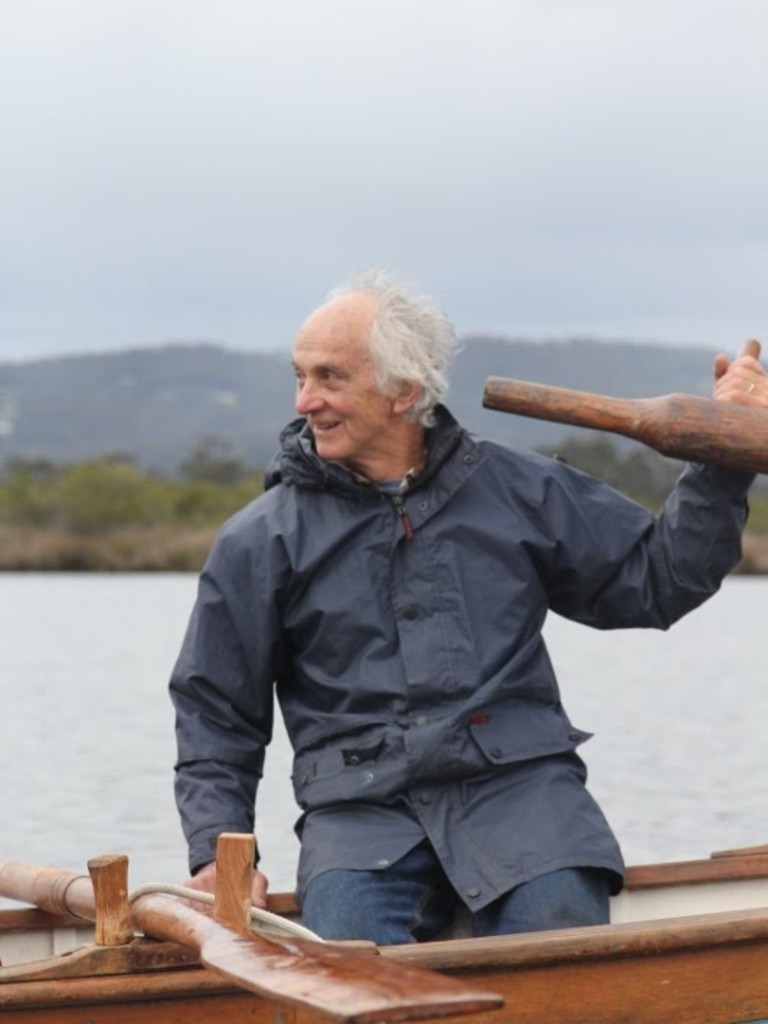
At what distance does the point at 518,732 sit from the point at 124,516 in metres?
40.4

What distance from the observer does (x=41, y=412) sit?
468 ft

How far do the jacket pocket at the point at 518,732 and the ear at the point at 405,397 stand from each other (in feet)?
2.22

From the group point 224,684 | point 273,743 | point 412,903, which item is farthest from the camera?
point 273,743

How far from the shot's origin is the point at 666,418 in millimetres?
4781

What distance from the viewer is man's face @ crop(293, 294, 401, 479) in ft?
15.5

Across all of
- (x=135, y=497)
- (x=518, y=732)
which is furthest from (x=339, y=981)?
(x=135, y=497)

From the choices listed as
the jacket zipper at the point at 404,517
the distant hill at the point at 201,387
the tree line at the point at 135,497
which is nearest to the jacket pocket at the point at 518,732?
the jacket zipper at the point at 404,517

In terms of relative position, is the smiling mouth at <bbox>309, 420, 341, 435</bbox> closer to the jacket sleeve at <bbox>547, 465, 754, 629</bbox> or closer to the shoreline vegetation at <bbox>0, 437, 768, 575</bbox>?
the jacket sleeve at <bbox>547, 465, 754, 629</bbox>

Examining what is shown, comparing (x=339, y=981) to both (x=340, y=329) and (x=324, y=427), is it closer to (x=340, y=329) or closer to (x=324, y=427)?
(x=324, y=427)

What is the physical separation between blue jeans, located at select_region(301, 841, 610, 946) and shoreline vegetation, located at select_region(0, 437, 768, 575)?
36833 mm

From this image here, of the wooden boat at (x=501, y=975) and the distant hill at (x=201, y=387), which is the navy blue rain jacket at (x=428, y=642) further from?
the distant hill at (x=201, y=387)

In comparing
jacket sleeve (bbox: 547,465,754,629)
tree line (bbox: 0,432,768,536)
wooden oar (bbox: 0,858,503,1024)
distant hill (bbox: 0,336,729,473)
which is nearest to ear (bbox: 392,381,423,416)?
jacket sleeve (bbox: 547,465,754,629)

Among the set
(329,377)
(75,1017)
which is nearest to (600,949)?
(75,1017)

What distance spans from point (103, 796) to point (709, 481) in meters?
10.8
